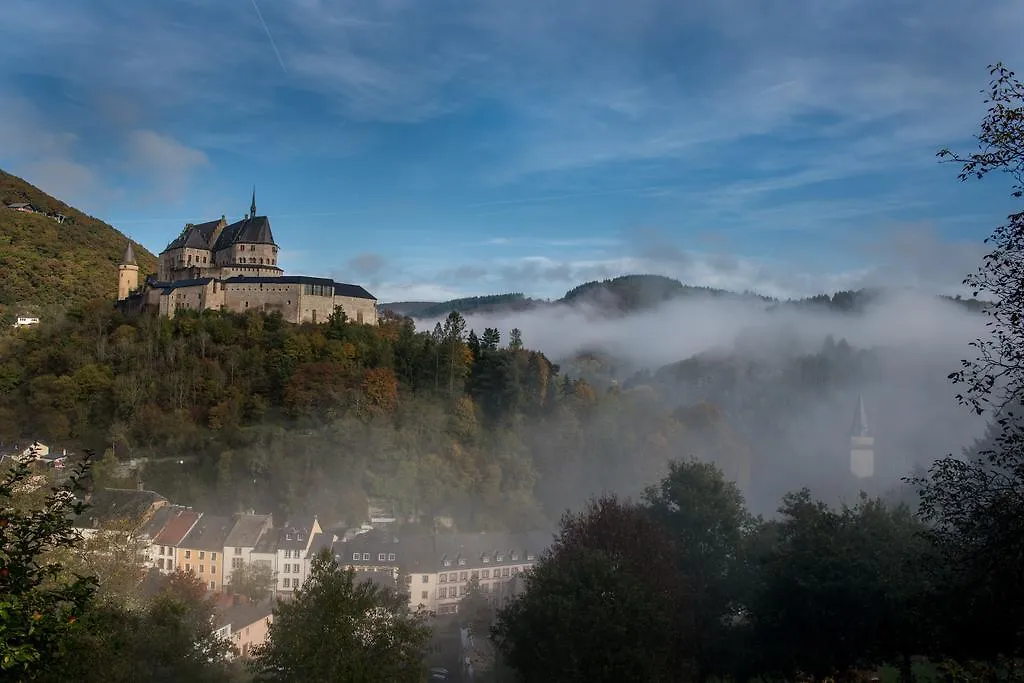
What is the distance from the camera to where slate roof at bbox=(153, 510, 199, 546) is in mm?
32531

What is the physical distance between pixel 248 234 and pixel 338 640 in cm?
4239

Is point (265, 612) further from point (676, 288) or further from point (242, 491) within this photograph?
point (676, 288)

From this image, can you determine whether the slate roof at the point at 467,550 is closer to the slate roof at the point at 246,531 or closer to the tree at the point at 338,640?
the slate roof at the point at 246,531

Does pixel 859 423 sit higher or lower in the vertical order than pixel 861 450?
higher

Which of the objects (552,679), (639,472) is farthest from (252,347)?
(552,679)

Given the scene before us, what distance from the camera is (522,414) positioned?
5194 cm

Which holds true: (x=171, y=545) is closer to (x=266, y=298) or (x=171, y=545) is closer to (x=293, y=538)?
(x=293, y=538)

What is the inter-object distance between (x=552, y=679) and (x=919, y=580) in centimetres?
723

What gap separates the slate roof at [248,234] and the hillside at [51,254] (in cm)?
2031

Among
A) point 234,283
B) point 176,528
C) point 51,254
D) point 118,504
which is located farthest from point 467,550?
point 51,254

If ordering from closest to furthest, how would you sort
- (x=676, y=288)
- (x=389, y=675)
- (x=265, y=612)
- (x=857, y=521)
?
(x=389, y=675) < (x=857, y=521) < (x=265, y=612) < (x=676, y=288)

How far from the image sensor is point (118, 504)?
35.1m

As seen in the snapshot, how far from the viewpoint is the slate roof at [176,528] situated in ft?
107

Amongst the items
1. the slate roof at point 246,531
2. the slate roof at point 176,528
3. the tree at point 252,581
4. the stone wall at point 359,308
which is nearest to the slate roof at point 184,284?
the stone wall at point 359,308
